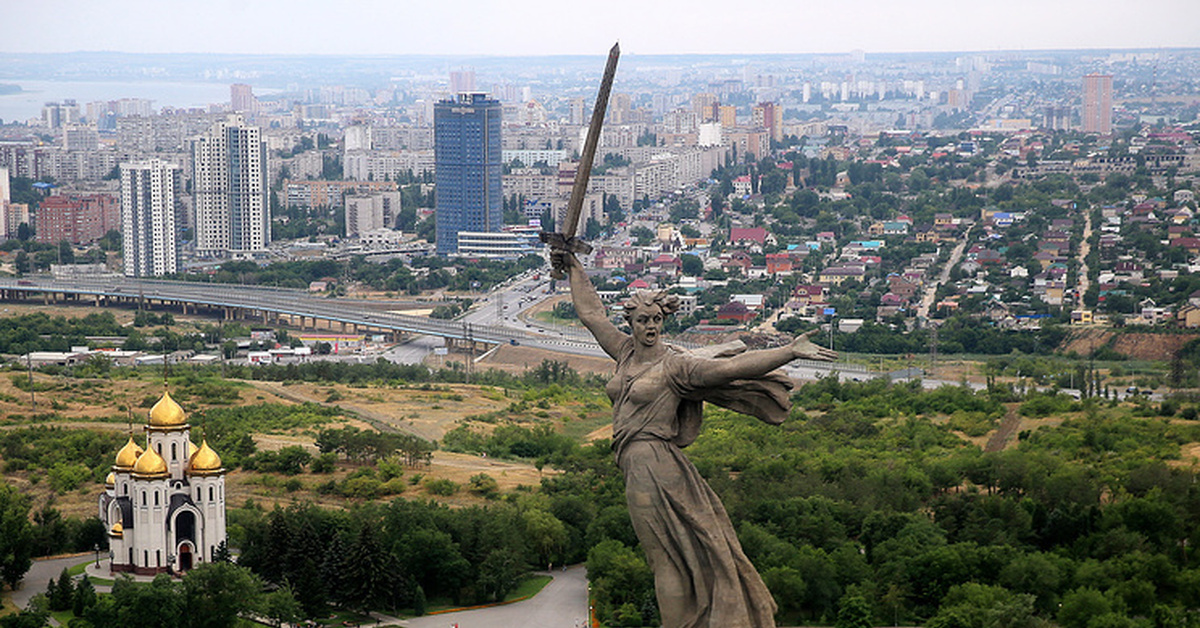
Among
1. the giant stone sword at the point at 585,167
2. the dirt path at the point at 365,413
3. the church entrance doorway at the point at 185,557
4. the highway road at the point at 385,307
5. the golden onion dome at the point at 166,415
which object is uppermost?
the giant stone sword at the point at 585,167

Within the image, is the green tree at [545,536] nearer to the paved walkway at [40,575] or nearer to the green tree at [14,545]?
the paved walkway at [40,575]

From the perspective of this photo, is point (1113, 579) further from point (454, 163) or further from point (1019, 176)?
point (1019, 176)

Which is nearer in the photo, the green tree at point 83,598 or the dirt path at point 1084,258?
the green tree at point 83,598

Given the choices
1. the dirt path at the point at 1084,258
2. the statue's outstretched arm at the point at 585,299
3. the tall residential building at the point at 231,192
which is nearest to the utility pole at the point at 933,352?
the dirt path at the point at 1084,258

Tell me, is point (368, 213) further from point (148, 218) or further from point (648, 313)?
point (648, 313)

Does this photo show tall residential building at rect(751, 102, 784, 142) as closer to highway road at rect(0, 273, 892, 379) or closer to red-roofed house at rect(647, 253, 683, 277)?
red-roofed house at rect(647, 253, 683, 277)

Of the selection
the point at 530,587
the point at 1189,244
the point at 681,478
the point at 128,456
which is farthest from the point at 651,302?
the point at 1189,244

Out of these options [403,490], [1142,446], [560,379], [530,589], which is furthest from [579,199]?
[560,379]
